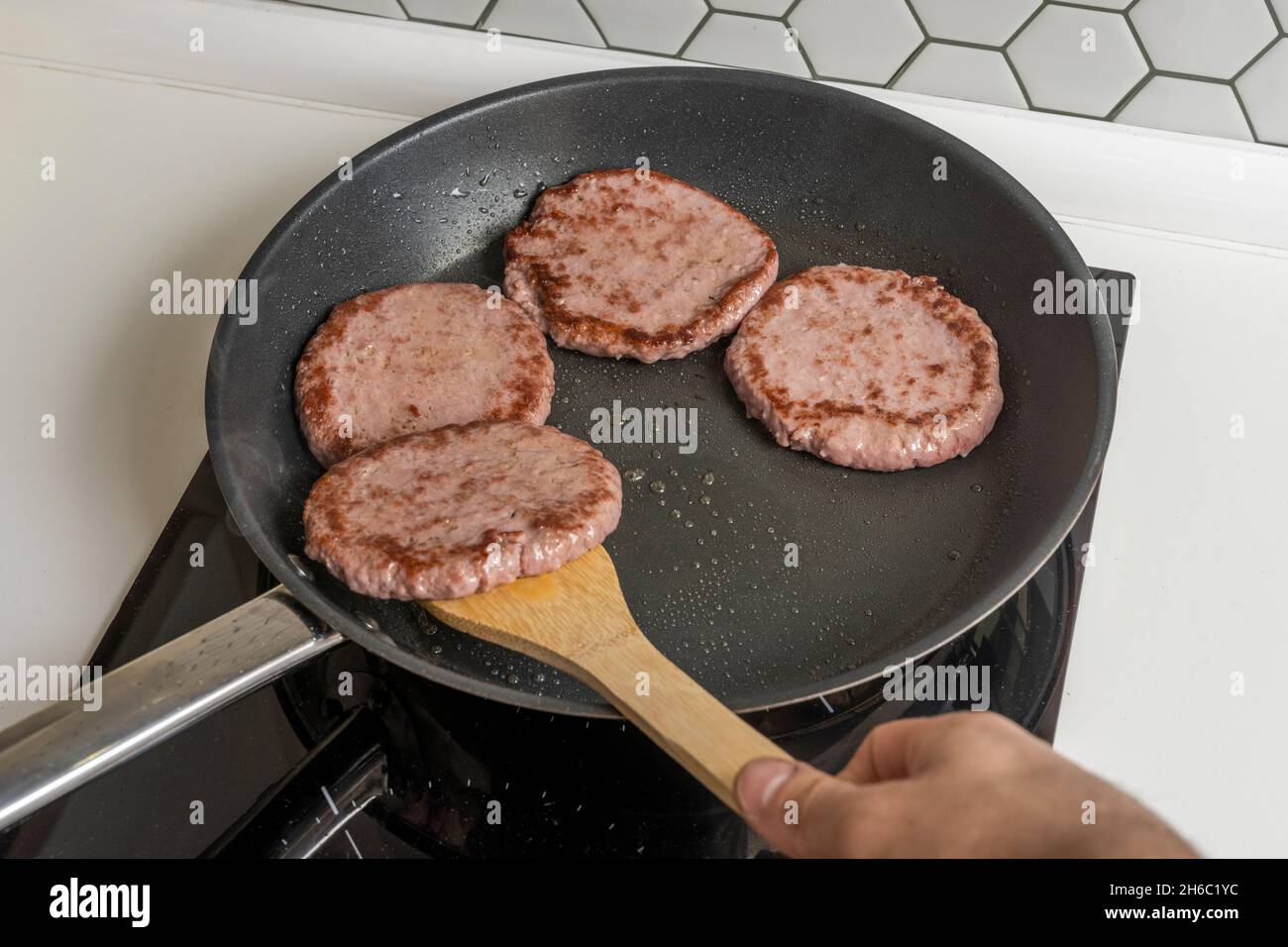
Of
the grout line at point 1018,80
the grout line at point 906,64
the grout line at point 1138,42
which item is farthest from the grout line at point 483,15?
the grout line at point 1138,42

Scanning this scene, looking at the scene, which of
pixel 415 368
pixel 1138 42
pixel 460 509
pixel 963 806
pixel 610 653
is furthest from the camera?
pixel 1138 42

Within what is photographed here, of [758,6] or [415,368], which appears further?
[758,6]

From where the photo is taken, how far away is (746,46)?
1.55 meters

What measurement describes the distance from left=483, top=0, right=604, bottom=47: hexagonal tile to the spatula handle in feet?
3.19

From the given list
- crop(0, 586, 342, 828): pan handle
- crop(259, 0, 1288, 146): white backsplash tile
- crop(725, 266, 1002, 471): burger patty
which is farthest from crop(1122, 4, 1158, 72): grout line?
crop(0, 586, 342, 828): pan handle

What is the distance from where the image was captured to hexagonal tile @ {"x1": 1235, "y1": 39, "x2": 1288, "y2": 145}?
1.40m

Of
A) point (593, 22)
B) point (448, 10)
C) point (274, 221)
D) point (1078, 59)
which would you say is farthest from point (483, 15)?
point (1078, 59)

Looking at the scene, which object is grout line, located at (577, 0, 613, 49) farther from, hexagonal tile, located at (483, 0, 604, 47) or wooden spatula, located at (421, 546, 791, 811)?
wooden spatula, located at (421, 546, 791, 811)

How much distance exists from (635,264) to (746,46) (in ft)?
1.22

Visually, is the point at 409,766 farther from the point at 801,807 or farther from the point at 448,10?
the point at 448,10

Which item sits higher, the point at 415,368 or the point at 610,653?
the point at 415,368

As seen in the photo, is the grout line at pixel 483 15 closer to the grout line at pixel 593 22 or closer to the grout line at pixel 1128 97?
the grout line at pixel 593 22

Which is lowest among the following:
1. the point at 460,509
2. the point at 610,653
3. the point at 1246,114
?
the point at 610,653

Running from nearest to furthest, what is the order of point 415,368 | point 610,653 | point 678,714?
point 678,714
point 610,653
point 415,368
